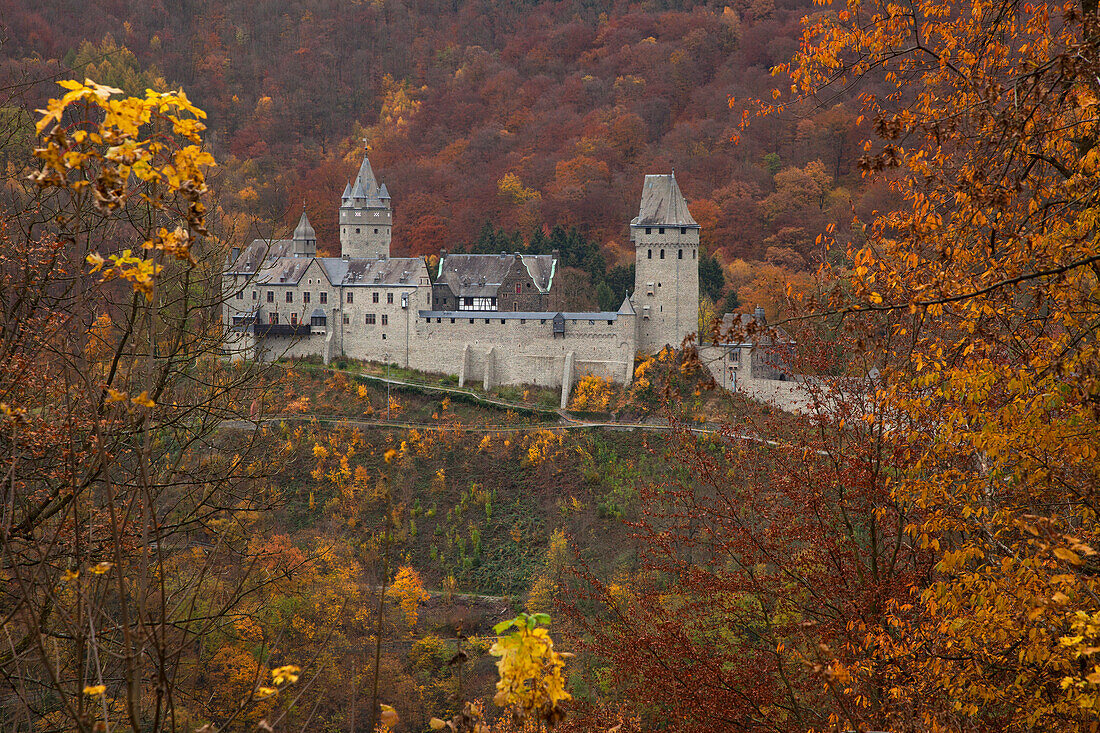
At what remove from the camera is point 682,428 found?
23.4ft

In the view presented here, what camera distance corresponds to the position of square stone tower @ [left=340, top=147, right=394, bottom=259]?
41.6 meters

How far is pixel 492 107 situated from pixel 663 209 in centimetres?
4161

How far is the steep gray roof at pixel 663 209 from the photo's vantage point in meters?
33.0

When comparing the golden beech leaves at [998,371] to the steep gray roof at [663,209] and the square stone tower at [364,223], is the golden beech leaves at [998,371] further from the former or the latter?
the square stone tower at [364,223]

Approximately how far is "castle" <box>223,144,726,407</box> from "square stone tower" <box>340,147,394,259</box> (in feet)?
12.3

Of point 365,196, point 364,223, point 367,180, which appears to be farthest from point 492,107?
point 364,223

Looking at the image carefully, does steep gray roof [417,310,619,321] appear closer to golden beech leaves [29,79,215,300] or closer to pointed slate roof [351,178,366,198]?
pointed slate roof [351,178,366,198]

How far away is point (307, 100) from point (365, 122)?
5638 millimetres

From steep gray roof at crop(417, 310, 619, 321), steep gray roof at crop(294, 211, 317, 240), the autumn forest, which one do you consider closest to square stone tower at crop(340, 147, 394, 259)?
steep gray roof at crop(294, 211, 317, 240)

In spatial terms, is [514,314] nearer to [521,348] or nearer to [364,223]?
[521,348]

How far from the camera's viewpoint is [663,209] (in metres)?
33.3

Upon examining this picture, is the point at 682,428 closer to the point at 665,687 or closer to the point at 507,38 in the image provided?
the point at 665,687

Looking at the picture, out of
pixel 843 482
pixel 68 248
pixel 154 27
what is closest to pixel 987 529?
pixel 843 482

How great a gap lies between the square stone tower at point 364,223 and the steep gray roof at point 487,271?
5.32 meters
